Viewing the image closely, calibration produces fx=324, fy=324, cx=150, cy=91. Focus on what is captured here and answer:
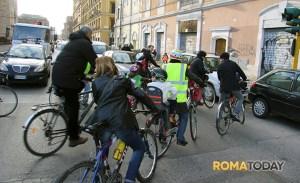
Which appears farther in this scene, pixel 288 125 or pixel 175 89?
pixel 288 125

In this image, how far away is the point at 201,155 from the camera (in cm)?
537

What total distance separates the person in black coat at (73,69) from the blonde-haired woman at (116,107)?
158cm

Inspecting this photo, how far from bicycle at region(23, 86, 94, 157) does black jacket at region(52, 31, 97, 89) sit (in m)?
0.45

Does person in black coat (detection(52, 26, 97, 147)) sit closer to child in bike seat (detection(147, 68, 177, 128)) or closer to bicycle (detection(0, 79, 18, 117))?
child in bike seat (detection(147, 68, 177, 128))

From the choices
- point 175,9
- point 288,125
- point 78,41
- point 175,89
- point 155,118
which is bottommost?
point 288,125

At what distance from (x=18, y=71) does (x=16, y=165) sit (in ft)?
22.7

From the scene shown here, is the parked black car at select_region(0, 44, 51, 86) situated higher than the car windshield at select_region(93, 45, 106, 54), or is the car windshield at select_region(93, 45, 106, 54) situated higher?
the car windshield at select_region(93, 45, 106, 54)

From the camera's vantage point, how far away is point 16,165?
454 cm

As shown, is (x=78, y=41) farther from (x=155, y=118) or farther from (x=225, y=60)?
(x=225, y=60)

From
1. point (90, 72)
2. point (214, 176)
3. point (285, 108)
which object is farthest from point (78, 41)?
point (285, 108)

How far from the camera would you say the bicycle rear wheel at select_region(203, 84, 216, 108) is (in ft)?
33.3

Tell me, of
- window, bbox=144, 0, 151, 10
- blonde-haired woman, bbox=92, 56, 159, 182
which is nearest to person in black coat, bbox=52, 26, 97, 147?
blonde-haired woman, bbox=92, 56, 159, 182

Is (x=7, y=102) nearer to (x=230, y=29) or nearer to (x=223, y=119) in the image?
(x=223, y=119)

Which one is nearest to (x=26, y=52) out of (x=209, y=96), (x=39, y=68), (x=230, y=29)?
(x=39, y=68)
